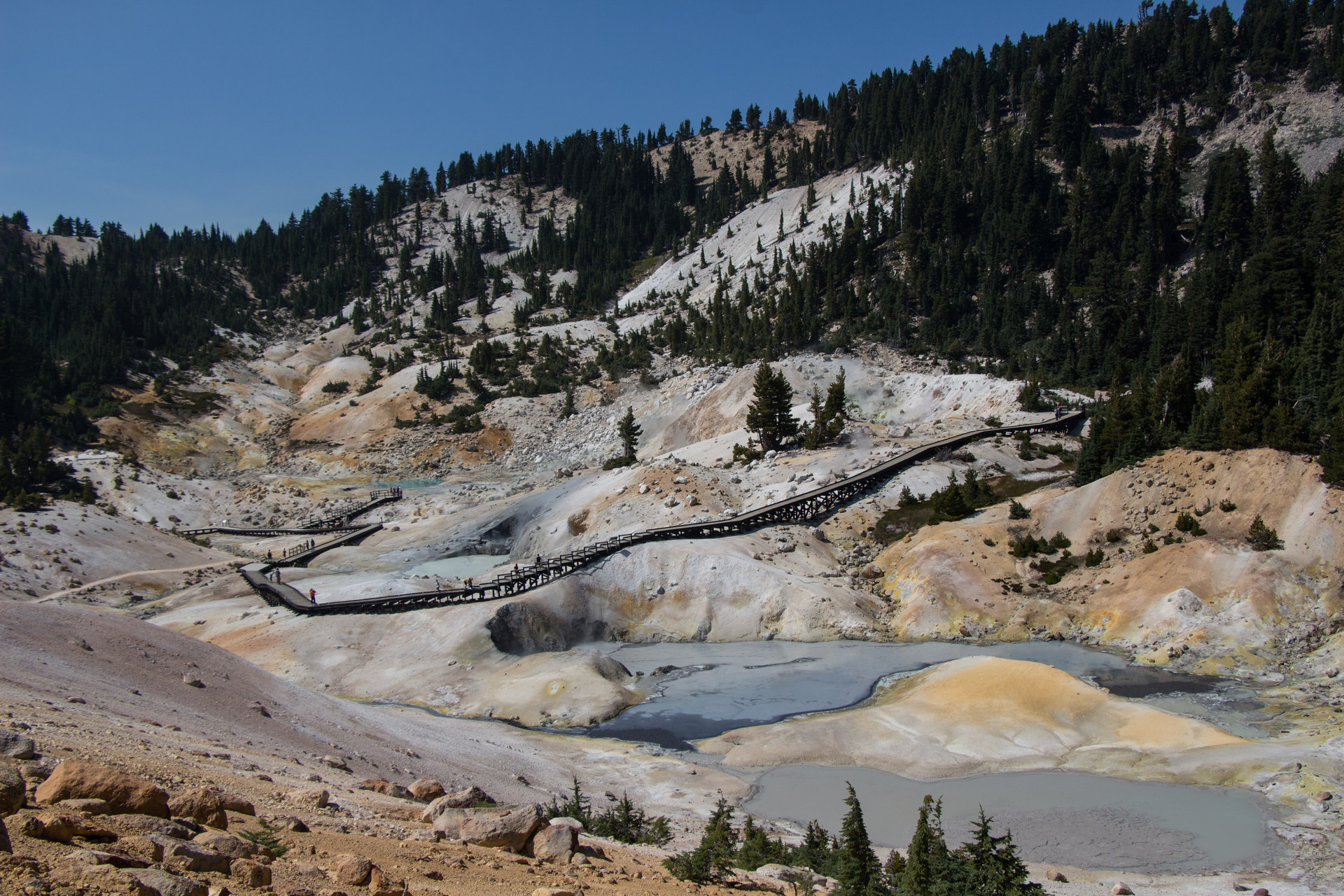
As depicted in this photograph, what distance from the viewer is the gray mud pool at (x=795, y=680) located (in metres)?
31.6

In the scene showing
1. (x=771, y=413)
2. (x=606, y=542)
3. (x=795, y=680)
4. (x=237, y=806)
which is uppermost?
(x=771, y=413)

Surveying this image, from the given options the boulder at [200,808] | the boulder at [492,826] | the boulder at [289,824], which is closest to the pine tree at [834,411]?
the boulder at [492,826]

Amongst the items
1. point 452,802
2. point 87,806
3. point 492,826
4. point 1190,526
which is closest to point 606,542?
point 1190,526

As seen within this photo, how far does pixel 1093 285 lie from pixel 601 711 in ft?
277

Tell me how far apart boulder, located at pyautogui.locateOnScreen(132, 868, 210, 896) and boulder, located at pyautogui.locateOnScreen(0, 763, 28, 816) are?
1662 millimetres

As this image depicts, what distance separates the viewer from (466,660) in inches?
1510

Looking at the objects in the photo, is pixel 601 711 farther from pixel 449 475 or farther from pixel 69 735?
pixel 449 475

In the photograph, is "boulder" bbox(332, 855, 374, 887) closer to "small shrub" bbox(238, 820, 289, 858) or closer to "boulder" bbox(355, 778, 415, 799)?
"small shrub" bbox(238, 820, 289, 858)

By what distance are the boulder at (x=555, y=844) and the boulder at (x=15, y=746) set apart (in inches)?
295

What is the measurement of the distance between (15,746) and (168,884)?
18.7ft

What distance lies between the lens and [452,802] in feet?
48.1

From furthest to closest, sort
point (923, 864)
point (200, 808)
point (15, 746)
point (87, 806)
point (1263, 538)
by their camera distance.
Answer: point (1263, 538) < point (923, 864) < point (15, 746) < point (200, 808) < point (87, 806)

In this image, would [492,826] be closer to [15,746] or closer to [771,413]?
[15,746]

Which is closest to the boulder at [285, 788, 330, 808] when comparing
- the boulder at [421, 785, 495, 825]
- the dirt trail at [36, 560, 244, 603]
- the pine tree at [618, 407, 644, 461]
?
the boulder at [421, 785, 495, 825]
